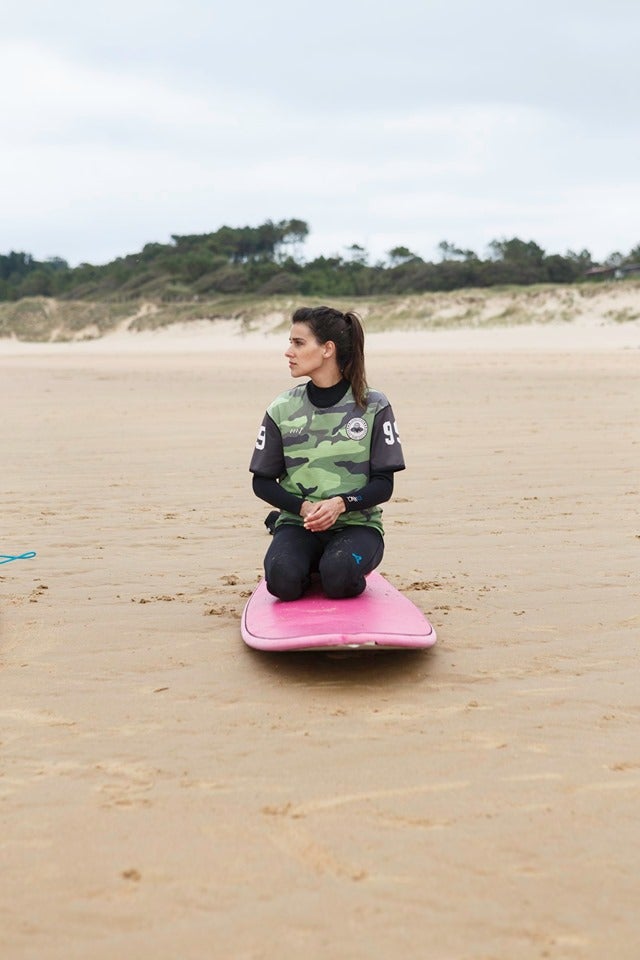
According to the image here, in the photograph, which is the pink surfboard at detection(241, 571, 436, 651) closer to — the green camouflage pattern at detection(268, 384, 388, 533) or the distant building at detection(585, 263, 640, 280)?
the green camouflage pattern at detection(268, 384, 388, 533)

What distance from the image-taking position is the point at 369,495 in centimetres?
459

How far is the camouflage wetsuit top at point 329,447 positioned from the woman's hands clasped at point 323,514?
140 mm

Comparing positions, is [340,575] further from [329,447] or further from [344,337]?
[344,337]

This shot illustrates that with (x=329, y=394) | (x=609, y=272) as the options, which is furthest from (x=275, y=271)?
(x=329, y=394)

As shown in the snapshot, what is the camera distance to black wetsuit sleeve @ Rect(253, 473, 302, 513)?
15.2 ft

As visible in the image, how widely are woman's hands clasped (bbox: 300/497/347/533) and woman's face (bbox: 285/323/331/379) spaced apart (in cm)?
57

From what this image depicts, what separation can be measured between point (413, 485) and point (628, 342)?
754 inches

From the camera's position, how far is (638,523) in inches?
256

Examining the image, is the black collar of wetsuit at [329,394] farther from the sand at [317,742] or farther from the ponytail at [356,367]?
the sand at [317,742]

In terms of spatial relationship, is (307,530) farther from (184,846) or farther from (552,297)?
(552,297)

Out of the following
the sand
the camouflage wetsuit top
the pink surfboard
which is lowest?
the sand

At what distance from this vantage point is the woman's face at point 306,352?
4637 millimetres

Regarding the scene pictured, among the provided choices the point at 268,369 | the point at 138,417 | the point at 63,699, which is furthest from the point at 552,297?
the point at 63,699

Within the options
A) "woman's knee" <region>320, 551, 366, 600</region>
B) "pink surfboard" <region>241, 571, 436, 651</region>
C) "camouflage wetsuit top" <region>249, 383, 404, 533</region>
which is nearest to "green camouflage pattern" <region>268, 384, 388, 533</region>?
"camouflage wetsuit top" <region>249, 383, 404, 533</region>
